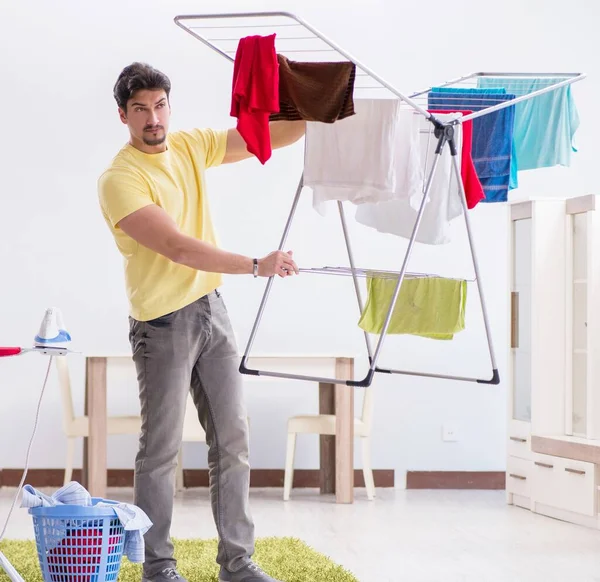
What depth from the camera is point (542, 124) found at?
3178 millimetres

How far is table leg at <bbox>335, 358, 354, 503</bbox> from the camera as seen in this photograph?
5121 millimetres

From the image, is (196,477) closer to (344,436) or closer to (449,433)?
(344,436)

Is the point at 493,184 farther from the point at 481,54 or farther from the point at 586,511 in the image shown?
the point at 481,54

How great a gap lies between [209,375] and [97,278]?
112 inches

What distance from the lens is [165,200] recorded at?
2861mm

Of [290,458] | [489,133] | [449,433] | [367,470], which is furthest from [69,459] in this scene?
[489,133]

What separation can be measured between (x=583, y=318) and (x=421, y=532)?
1.36 meters

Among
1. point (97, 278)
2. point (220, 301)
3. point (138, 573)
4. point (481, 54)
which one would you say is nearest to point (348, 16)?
point (481, 54)

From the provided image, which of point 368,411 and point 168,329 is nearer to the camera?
point 168,329

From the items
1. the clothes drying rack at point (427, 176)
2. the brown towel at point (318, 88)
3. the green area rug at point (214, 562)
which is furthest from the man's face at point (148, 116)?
the green area rug at point (214, 562)

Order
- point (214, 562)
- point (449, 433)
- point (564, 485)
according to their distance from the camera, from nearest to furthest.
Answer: point (214, 562) < point (564, 485) < point (449, 433)

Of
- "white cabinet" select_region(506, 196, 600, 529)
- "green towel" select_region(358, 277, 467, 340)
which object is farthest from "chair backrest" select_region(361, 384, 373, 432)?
"green towel" select_region(358, 277, 467, 340)

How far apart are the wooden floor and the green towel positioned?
91 centimetres

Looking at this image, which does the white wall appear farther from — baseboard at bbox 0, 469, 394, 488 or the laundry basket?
the laundry basket
